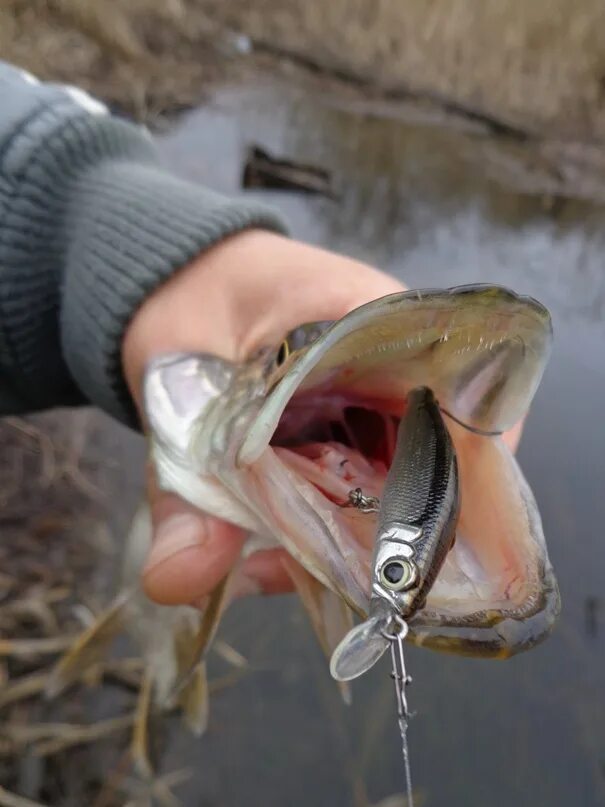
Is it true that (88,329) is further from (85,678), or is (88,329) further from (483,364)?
(85,678)

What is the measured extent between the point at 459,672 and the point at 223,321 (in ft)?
5.53

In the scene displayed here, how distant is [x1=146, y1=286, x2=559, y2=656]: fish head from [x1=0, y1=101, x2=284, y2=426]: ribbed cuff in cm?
45

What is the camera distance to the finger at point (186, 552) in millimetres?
1192

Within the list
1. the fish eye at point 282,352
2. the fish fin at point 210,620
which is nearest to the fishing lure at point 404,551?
the fish eye at point 282,352

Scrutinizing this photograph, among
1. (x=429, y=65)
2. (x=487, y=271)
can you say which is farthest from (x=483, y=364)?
(x=429, y=65)

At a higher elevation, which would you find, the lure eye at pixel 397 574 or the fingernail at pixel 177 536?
the lure eye at pixel 397 574

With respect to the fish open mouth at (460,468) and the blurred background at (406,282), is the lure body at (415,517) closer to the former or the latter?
the fish open mouth at (460,468)

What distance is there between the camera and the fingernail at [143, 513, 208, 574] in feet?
3.91

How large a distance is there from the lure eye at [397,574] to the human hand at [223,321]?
1.64 ft

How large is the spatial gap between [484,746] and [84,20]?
4.89 metres

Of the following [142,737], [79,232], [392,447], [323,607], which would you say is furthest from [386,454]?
[142,737]

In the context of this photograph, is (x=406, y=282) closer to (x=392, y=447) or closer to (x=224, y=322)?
(x=224, y=322)

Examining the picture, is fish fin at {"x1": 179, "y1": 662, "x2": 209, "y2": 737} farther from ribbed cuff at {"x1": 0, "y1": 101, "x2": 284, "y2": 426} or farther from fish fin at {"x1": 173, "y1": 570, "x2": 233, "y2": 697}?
ribbed cuff at {"x1": 0, "y1": 101, "x2": 284, "y2": 426}

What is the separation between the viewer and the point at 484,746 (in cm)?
240
